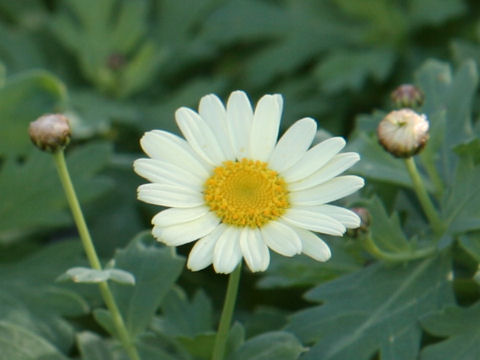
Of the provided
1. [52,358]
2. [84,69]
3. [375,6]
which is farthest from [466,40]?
[52,358]

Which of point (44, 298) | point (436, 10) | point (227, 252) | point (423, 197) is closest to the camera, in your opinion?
point (227, 252)

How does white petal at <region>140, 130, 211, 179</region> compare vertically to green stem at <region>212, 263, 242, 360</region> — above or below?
above

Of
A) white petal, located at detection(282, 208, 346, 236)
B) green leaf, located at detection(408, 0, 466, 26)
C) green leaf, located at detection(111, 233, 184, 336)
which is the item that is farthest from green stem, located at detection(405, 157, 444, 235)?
green leaf, located at detection(408, 0, 466, 26)

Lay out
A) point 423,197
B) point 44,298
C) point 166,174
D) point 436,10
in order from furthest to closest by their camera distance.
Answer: point 436,10 → point 44,298 → point 423,197 → point 166,174

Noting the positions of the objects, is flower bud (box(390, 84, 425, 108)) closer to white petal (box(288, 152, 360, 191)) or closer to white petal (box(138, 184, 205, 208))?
white petal (box(288, 152, 360, 191))

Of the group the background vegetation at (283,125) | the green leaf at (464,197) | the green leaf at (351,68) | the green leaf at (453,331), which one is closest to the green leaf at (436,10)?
the background vegetation at (283,125)

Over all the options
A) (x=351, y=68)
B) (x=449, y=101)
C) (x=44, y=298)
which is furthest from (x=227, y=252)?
(x=351, y=68)

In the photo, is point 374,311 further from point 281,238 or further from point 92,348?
point 92,348
